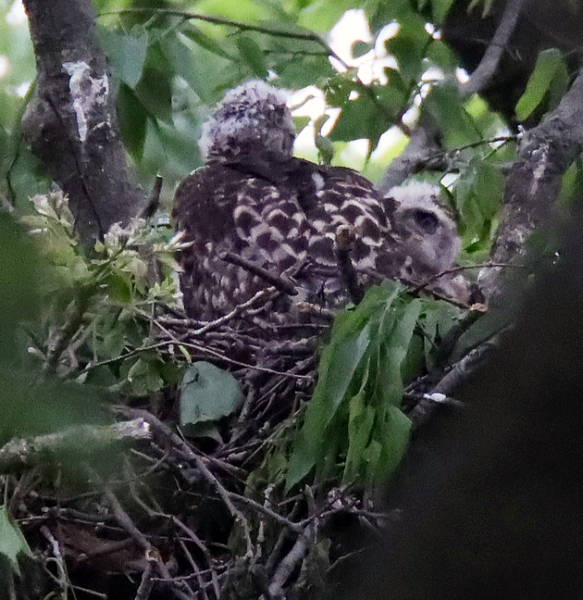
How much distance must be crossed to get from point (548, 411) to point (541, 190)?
153 cm

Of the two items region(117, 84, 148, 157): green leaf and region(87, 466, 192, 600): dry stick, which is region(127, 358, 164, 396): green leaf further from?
region(117, 84, 148, 157): green leaf

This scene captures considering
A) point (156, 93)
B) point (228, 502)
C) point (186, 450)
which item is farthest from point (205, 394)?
point (156, 93)

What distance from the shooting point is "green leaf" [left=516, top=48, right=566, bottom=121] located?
1849 millimetres

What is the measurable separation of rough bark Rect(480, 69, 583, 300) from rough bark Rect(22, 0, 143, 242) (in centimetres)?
67

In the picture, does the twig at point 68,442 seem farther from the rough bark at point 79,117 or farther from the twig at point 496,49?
the twig at point 496,49

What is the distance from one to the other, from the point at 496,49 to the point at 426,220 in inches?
16.6

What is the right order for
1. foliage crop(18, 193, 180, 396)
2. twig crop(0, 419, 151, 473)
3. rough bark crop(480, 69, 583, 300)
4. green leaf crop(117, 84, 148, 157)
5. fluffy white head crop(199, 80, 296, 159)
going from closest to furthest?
1. twig crop(0, 419, 151, 473)
2. foliage crop(18, 193, 180, 396)
3. rough bark crop(480, 69, 583, 300)
4. green leaf crop(117, 84, 148, 157)
5. fluffy white head crop(199, 80, 296, 159)

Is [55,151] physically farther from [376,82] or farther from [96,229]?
[376,82]

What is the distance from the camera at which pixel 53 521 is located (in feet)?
4.76

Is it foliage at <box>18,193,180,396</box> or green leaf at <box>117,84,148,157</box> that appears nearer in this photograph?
foliage at <box>18,193,180,396</box>

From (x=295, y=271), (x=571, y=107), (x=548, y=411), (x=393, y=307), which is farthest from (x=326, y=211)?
(x=548, y=411)

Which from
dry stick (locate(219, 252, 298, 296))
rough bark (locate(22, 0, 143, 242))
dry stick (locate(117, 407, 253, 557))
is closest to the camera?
dry stick (locate(117, 407, 253, 557))

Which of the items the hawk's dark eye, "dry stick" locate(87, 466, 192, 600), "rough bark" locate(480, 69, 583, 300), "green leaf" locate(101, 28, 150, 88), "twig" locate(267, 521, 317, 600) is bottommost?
"dry stick" locate(87, 466, 192, 600)

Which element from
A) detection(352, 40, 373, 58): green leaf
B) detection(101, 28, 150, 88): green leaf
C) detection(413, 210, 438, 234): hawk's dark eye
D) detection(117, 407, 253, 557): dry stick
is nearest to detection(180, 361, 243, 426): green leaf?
detection(117, 407, 253, 557): dry stick
